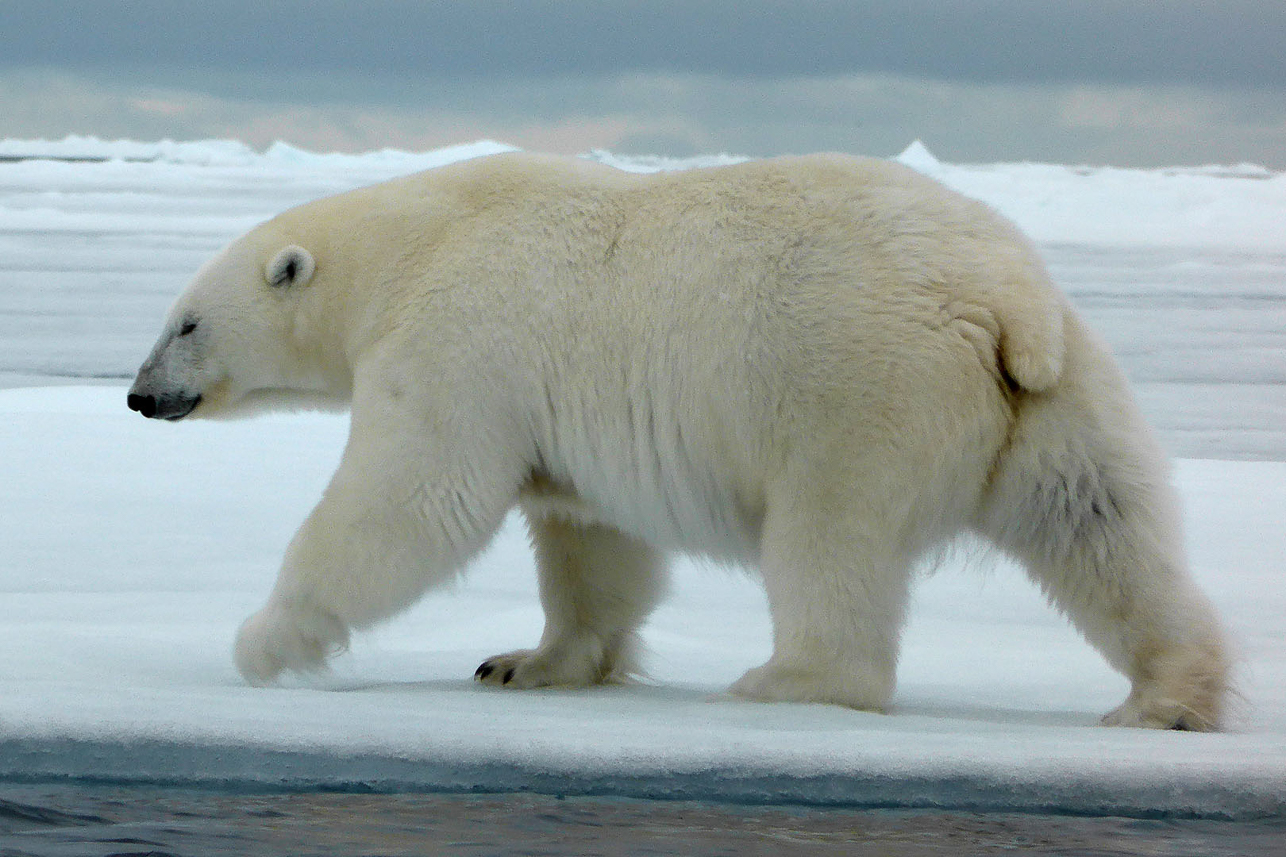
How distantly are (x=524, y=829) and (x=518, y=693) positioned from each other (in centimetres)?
94

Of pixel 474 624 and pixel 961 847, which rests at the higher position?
pixel 474 624

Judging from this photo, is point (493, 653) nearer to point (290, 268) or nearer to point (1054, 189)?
point (290, 268)

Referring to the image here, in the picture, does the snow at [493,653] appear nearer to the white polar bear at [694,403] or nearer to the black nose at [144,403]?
the white polar bear at [694,403]

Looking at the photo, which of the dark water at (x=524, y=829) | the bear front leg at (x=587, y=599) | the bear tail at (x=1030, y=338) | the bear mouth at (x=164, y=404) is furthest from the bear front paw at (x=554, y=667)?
the bear tail at (x=1030, y=338)

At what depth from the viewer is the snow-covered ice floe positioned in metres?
2.36

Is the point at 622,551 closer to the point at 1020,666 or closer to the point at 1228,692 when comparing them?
the point at 1020,666

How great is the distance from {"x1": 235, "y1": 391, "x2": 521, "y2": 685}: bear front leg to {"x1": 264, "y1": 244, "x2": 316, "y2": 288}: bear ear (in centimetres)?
43

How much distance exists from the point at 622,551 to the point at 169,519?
199cm

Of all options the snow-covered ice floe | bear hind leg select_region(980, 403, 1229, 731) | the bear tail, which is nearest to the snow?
the snow-covered ice floe

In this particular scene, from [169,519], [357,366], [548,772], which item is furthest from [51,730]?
[169,519]

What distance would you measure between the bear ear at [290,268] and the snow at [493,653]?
2.63 feet

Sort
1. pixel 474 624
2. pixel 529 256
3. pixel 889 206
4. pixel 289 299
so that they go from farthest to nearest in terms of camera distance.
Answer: pixel 474 624 → pixel 289 299 → pixel 529 256 → pixel 889 206

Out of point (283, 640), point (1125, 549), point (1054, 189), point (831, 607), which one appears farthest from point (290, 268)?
point (1054, 189)

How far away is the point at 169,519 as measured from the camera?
4.88 m
